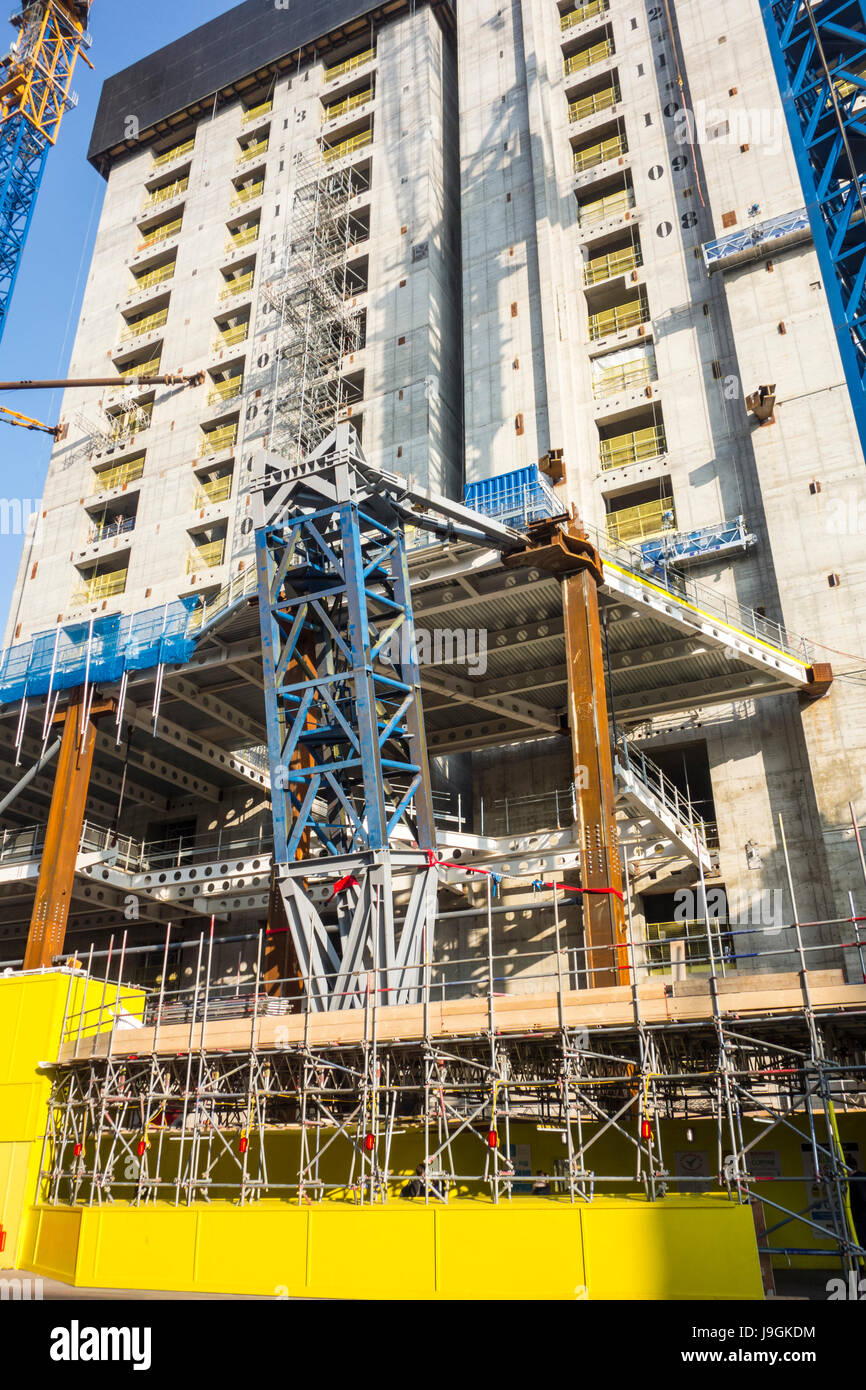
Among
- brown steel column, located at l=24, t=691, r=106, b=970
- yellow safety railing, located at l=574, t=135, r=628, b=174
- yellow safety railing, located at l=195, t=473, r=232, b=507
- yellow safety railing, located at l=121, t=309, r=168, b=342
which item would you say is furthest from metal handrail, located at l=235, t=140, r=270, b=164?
brown steel column, located at l=24, t=691, r=106, b=970

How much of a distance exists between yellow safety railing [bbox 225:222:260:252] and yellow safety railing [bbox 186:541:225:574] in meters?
17.4

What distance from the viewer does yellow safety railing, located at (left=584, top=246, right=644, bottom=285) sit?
38.9m

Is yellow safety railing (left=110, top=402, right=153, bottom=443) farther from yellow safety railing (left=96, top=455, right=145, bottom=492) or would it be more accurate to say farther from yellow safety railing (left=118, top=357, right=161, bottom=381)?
yellow safety railing (left=118, top=357, right=161, bottom=381)

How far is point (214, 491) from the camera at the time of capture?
45594 millimetres

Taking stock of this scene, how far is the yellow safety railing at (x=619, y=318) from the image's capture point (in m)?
38.3

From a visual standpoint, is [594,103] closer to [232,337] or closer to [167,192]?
[232,337]

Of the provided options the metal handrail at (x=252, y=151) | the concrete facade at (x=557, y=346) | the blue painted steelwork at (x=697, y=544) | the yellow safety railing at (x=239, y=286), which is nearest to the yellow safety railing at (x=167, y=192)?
the concrete facade at (x=557, y=346)

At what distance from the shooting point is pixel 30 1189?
20.5 meters

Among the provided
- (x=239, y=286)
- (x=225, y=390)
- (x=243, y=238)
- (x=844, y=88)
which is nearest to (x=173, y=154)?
(x=243, y=238)

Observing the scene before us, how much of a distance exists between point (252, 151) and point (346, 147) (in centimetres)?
692

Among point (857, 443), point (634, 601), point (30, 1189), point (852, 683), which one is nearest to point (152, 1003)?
point (30, 1189)

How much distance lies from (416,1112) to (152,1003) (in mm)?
23192

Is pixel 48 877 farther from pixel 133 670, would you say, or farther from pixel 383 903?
pixel 383 903
